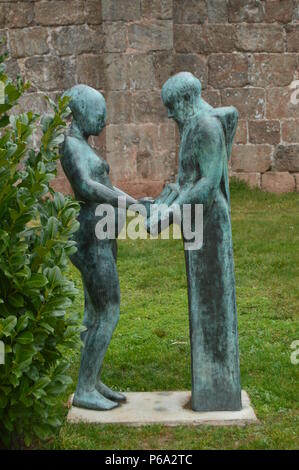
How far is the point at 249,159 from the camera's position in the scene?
1273 cm

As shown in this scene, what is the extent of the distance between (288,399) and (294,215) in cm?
526

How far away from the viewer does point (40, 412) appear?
4324 mm

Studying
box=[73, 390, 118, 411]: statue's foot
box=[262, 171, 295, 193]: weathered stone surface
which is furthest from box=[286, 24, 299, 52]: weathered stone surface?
box=[73, 390, 118, 411]: statue's foot

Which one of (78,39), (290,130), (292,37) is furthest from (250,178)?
(78,39)

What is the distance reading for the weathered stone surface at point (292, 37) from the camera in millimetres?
12531

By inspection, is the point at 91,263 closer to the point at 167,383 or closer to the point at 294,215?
the point at 167,383

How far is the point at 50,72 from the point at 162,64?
5.59 feet

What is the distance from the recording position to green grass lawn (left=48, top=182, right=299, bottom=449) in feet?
16.6

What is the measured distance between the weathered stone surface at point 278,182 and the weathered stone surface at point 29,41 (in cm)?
354

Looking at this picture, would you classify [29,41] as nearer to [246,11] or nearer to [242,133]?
[246,11]

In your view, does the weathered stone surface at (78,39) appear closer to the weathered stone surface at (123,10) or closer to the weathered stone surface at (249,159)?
the weathered stone surface at (123,10)

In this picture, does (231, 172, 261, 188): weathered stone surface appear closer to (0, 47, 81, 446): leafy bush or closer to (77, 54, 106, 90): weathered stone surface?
(77, 54, 106, 90): weathered stone surface

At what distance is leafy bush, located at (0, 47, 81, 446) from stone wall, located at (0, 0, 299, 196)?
285 inches
